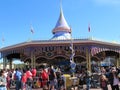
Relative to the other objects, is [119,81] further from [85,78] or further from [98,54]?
[98,54]

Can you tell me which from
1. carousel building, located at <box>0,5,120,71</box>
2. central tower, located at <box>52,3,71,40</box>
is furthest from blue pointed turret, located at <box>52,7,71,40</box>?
carousel building, located at <box>0,5,120,71</box>

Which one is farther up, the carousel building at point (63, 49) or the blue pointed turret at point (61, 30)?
the blue pointed turret at point (61, 30)

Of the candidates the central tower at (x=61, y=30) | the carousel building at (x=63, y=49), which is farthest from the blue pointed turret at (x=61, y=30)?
the carousel building at (x=63, y=49)

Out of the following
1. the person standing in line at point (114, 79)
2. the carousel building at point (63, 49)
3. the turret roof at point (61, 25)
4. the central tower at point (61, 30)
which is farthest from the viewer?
the turret roof at point (61, 25)

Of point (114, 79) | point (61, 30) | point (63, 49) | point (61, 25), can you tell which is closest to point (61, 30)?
point (61, 30)

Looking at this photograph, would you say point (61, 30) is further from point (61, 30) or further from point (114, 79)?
point (114, 79)

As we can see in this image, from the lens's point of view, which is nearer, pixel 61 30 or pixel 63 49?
pixel 63 49

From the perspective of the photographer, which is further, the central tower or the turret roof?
the turret roof

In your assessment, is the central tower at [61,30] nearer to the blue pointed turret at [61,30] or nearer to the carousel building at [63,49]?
the blue pointed turret at [61,30]

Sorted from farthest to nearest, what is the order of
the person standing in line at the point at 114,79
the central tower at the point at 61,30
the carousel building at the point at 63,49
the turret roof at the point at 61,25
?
the turret roof at the point at 61,25 → the central tower at the point at 61,30 → the carousel building at the point at 63,49 → the person standing in line at the point at 114,79

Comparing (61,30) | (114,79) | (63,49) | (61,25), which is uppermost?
(61,25)

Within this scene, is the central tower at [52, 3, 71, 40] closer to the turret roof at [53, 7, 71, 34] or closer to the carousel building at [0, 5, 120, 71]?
the turret roof at [53, 7, 71, 34]

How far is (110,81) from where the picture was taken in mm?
17062

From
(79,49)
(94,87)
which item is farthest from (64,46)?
(94,87)
